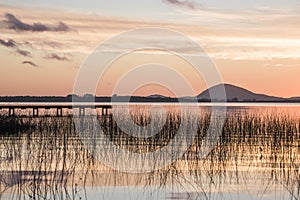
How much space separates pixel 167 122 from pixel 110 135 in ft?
9.42

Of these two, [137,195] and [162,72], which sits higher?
[162,72]

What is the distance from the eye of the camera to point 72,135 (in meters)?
20.0

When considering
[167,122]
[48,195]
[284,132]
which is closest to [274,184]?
[48,195]

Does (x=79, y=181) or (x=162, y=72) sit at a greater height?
(x=162, y=72)

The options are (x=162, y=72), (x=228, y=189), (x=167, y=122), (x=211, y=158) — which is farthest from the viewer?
(x=162, y=72)

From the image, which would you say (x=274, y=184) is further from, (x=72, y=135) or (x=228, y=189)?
(x=72, y=135)

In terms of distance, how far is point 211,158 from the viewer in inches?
592

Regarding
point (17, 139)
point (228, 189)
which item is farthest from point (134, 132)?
point (228, 189)

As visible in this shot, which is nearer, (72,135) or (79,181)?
(79,181)

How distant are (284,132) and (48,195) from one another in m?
10.8

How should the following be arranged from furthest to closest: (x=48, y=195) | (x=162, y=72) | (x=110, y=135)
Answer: (x=162, y=72) < (x=110, y=135) < (x=48, y=195)

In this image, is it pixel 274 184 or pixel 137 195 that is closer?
pixel 137 195

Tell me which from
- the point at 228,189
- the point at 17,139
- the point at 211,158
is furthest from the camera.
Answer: the point at 17,139

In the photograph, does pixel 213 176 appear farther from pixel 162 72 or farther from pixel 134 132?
pixel 162 72
